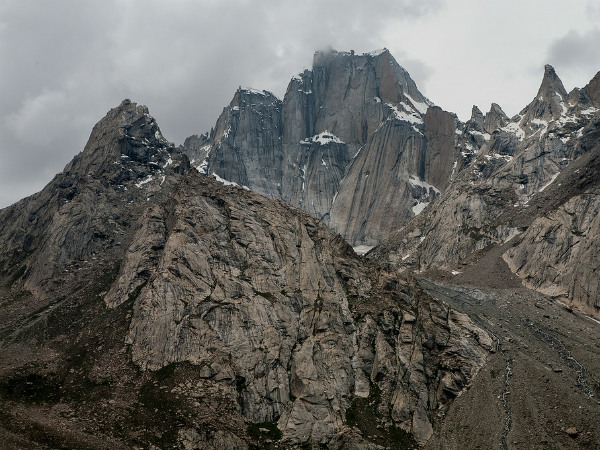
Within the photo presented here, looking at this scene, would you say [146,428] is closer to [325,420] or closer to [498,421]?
[325,420]

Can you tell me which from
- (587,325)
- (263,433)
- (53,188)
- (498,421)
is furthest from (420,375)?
(53,188)

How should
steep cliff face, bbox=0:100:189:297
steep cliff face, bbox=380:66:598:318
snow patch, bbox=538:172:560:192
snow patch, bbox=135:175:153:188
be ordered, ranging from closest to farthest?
steep cliff face, bbox=0:100:189:297, steep cliff face, bbox=380:66:598:318, snow patch, bbox=135:175:153:188, snow patch, bbox=538:172:560:192

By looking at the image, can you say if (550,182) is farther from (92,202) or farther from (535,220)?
(92,202)

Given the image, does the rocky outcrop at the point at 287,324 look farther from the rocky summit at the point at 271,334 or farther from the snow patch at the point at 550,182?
the snow patch at the point at 550,182

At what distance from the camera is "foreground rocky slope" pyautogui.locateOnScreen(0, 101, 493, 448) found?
288ft

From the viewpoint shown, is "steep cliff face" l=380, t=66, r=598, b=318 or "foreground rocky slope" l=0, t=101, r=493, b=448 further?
"steep cliff face" l=380, t=66, r=598, b=318

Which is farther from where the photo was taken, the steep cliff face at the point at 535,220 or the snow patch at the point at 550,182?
the snow patch at the point at 550,182

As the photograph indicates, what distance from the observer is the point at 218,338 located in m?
104

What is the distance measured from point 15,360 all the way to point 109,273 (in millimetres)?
33968

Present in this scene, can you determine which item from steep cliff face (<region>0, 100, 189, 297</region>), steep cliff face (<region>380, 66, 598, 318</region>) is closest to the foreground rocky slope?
steep cliff face (<region>0, 100, 189, 297</region>)

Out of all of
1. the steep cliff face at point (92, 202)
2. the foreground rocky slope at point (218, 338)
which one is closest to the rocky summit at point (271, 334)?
the foreground rocky slope at point (218, 338)

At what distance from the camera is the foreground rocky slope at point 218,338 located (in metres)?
87.9

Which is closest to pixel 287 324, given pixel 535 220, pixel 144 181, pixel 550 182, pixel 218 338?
pixel 218 338

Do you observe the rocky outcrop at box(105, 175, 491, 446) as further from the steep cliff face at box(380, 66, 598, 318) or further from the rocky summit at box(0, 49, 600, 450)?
the steep cliff face at box(380, 66, 598, 318)
